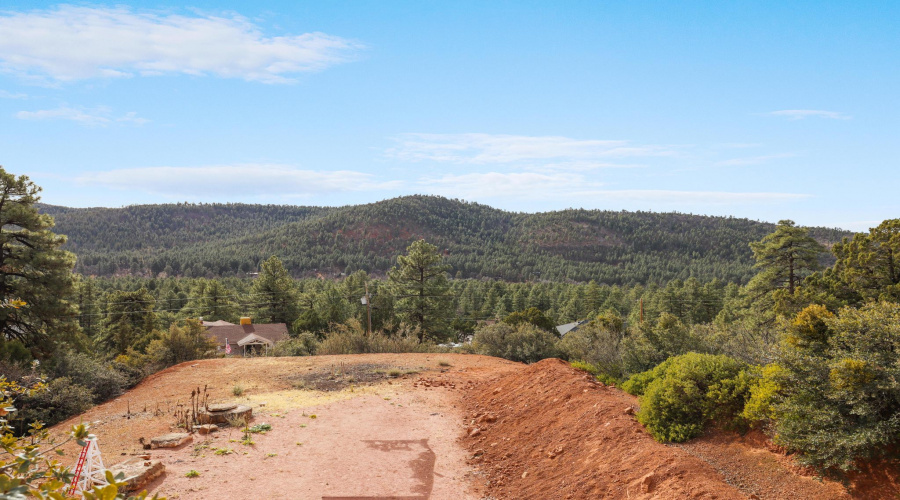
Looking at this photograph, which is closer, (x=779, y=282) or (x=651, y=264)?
(x=779, y=282)

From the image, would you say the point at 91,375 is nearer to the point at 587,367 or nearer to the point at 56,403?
the point at 56,403

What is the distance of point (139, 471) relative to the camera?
7668mm

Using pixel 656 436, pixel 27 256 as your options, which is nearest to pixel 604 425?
pixel 656 436

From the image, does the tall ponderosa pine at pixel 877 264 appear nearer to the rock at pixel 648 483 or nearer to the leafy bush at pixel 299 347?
the rock at pixel 648 483

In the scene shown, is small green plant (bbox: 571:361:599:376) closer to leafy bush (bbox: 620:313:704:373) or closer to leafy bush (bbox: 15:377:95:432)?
leafy bush (bbox: 620:313:704:373)

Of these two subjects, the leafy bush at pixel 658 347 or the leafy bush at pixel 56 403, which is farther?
the leafy bush at pixel 56 403

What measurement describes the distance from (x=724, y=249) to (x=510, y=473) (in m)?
115

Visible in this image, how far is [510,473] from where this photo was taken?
9.16 metres

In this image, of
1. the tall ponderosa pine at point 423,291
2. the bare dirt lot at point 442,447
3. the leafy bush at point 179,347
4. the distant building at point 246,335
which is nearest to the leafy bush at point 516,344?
the bare dirt lot at point 442,447

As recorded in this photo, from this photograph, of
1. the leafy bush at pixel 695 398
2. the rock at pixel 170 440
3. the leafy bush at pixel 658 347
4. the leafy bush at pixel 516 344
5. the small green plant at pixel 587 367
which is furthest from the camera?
the leafy bush at pixel 516 344

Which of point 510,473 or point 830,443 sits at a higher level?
point 830,443

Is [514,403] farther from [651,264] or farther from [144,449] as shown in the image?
[651,264]

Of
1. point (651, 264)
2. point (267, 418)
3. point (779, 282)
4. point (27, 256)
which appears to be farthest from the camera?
point (651, 264)

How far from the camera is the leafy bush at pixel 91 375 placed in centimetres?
1530
